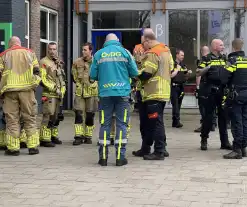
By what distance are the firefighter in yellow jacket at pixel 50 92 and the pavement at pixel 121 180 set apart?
428 millimetres

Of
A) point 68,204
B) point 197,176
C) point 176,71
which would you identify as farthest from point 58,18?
point 68,204

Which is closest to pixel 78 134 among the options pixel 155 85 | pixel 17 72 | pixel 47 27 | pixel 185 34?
pixel 17 72

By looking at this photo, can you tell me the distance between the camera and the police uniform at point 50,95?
932 cm

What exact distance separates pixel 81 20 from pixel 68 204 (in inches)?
465

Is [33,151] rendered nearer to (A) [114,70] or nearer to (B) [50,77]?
(B) [50,77]

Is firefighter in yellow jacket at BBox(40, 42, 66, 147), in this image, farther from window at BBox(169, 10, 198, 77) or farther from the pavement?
window at BBox(169, 10, 198, 77)

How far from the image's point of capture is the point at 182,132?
11.7m

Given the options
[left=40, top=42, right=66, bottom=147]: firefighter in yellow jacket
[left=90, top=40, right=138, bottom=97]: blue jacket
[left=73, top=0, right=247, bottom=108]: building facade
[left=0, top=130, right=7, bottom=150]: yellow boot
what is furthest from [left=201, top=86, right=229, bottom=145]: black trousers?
[left=73, top=0, right=247, bottom=108]: building facade

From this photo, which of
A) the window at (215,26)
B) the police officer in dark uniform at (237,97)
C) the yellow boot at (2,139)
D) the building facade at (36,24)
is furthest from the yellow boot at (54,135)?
the window at (215,26)

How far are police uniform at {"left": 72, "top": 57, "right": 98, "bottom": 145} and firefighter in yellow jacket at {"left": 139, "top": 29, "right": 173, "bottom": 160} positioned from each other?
185 cm

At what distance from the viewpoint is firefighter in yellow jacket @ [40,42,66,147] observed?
30.6ft

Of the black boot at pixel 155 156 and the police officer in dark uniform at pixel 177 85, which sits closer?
the black boot at pixel 155 156

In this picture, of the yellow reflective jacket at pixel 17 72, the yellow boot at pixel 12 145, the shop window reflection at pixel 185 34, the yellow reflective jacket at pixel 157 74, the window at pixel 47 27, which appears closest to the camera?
the yellow reflective jacket at pixel 157 74

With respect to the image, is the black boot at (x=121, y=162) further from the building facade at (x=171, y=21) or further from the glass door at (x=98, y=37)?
the glass door at (x=98, y=37)
